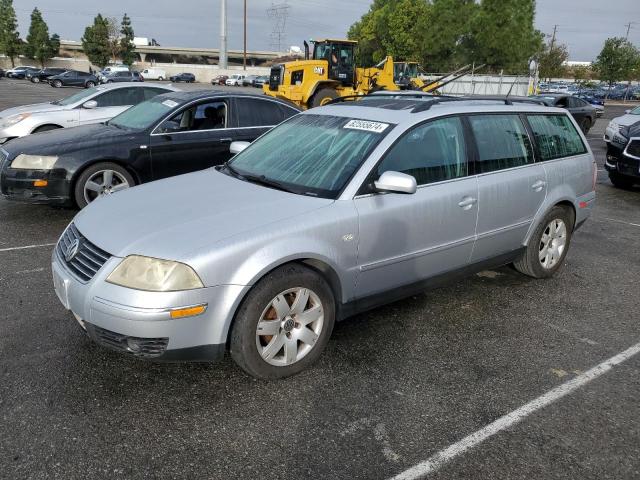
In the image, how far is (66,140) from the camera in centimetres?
634

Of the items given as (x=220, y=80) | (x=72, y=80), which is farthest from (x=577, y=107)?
(x=220, y=80)

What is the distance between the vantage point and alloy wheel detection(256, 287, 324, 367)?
3092 millimetres

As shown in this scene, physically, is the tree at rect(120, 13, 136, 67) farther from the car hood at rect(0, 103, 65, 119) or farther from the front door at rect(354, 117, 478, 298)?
the front door at rect(354, 117, 478, 298)

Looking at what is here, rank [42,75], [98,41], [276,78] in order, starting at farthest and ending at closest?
[98,41]
[42,75]
[276,78]

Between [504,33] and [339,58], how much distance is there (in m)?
28.3

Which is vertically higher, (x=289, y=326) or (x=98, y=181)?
(x=98, y=181)

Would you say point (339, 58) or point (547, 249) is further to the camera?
point (339, 58)

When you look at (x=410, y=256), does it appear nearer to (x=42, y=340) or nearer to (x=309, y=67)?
(x=42, y=340)

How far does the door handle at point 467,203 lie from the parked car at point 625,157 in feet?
22.1

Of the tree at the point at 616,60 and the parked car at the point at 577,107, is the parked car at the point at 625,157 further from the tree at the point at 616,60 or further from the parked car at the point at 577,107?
the tree at the point at 616,60

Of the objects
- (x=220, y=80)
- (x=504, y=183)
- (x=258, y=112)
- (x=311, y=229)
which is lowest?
(x=220, y=80)

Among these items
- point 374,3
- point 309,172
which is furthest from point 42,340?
point 374,3

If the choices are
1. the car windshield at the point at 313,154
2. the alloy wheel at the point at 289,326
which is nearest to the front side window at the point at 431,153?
the car windshield at the point at 313,154

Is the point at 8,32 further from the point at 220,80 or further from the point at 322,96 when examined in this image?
the point at 322,96
